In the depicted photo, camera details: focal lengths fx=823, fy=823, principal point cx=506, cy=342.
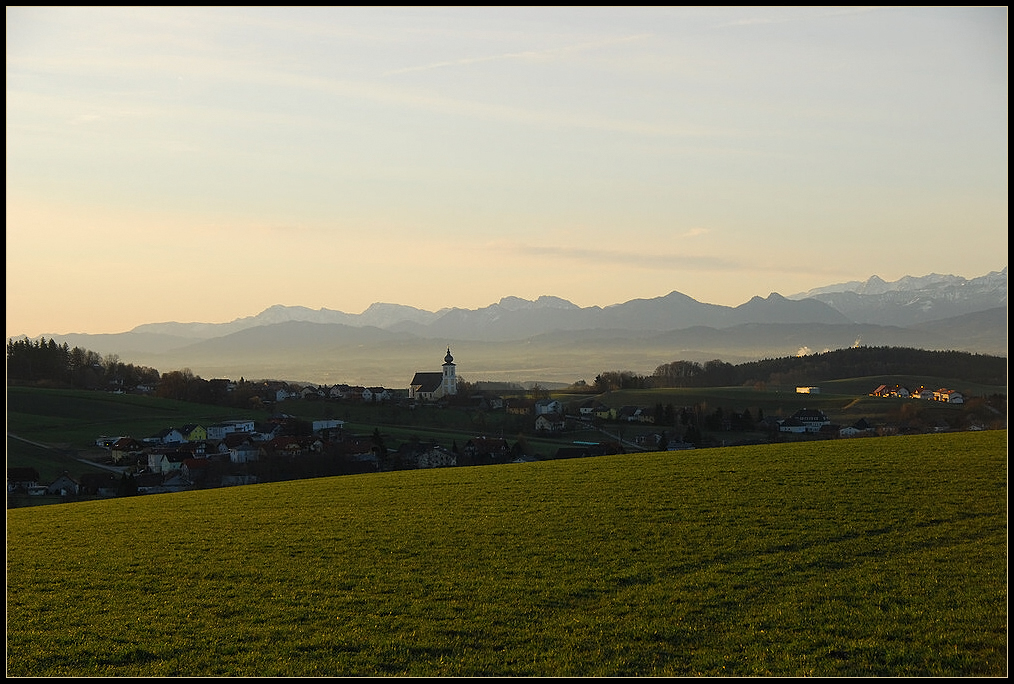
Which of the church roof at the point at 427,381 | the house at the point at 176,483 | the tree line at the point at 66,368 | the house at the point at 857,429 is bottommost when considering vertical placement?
the house at the point at 176,483

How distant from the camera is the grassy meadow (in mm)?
14352

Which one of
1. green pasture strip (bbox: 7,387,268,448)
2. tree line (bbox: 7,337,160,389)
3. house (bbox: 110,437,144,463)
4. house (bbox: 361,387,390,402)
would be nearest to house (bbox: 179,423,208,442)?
green pasture strip (bbox: 7,387,268,448)

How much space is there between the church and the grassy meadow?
10504 centimetres

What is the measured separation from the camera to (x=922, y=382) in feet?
402

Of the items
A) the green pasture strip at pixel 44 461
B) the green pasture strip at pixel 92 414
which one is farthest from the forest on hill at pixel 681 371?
the green pasture strip at pixel 44 461

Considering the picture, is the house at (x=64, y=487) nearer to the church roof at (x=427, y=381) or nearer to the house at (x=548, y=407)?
the house at (x=548, y=407)

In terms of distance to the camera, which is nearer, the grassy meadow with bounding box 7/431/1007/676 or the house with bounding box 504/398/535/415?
the grassy meadow with bounding box 7/431/1007/676

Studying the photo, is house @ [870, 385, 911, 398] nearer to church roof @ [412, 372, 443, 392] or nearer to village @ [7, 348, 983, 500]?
village @ [7, 348, 983, 500]

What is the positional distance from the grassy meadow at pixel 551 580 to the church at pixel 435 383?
345ft

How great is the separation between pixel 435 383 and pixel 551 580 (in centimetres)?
12976

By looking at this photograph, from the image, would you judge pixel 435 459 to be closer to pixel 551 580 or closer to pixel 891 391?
pixel 551 580

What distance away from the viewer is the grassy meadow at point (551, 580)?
47.1 feet

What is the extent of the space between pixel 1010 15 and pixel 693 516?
15991 mm

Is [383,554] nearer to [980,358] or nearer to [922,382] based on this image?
[922,382]
